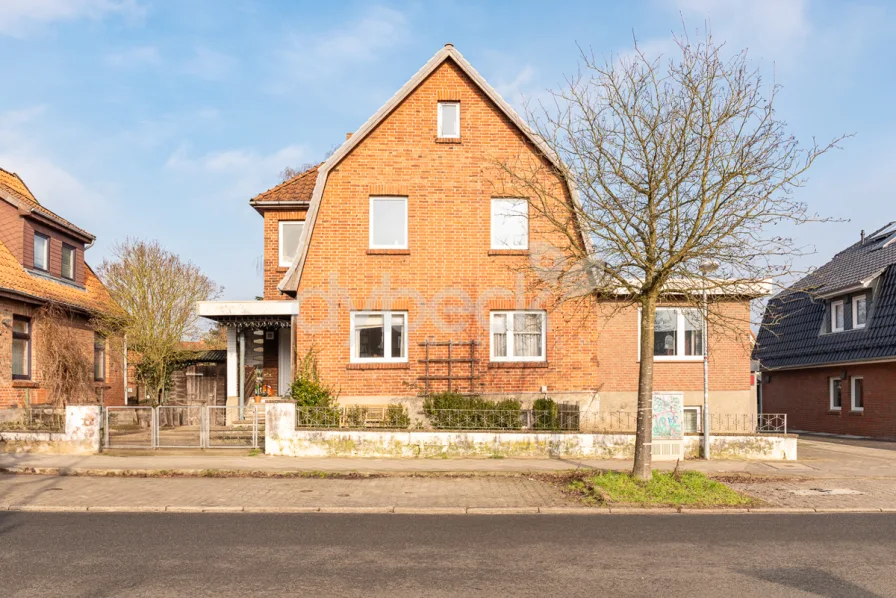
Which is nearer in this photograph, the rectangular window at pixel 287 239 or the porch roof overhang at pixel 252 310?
the porch roof overhang at pixel 252 310

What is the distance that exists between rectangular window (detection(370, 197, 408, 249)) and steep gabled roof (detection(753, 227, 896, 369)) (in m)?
10.7

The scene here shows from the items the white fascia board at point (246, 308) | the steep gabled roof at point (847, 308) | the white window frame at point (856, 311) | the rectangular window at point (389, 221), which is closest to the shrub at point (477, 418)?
the rectangular window at point (389, 221)

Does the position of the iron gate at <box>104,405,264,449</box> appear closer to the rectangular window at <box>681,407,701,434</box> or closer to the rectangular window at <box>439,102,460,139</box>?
→ the rectangular window at <box>439,102,460,139</box>

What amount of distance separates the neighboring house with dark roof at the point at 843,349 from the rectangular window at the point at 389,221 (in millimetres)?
11062

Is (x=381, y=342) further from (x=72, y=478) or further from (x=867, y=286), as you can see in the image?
(x=867, y=286)

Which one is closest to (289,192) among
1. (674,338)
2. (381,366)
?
(381,366)

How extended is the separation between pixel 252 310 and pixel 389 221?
416cm

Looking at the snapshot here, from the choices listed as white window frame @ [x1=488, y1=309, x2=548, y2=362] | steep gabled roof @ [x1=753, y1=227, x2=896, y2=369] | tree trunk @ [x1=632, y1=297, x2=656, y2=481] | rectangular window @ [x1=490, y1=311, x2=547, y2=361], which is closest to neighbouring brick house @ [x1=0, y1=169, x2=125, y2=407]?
white window frame @ [x1=488, y1=309, x2=548, y2=362]

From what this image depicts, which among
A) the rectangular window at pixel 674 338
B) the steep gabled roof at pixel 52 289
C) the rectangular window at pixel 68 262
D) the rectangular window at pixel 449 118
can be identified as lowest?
the rectangular window at pixel 674 338

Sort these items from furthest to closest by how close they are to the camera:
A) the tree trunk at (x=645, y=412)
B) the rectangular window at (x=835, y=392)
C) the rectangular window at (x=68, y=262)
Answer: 1. the rectangular window at (x=835, y=392)
2. the rectangular window at (x=68, y=262)
3. the tree trunk at (x=645, y=412)

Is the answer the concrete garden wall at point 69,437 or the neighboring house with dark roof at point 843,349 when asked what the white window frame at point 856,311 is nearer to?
the neighboring house with dark roof at point 843,349

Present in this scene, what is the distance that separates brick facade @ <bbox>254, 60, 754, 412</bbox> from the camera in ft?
63.1

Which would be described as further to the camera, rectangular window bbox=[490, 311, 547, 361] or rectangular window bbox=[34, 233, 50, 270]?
rectangular window bbox=[34, 233, 50, 270]

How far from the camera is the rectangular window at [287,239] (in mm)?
22906
